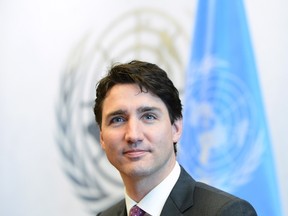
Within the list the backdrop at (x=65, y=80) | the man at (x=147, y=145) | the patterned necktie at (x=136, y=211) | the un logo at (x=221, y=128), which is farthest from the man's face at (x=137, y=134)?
the backdrop at (x=65, y=80)

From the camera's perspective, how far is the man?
57.2 inches

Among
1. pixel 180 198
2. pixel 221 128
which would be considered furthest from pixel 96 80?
pixel 180 198

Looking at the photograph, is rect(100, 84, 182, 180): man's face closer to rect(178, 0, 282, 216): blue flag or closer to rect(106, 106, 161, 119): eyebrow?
rect(106, 106, 161, 119): eyebrow

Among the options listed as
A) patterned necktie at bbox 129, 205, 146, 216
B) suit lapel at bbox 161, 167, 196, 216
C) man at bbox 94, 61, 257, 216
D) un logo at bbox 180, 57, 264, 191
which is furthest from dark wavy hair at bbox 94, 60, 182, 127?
un logo at bbox 180, 57, 264, 191

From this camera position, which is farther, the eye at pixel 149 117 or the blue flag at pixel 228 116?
the blue flag at pixel 228 116

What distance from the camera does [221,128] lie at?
2.30 metres

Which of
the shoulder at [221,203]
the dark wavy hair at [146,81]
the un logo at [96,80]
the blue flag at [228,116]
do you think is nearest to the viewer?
the shoulder at [221,203]

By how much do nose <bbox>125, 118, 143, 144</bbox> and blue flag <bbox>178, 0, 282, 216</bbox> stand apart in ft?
3.02

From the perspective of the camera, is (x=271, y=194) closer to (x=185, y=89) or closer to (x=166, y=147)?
(x=185, y=89)

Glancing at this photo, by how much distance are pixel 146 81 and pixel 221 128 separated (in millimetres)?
871

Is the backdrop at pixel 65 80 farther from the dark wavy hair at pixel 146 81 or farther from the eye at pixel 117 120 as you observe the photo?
the eye at pixel 117 120

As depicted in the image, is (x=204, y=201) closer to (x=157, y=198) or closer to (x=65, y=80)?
(x=157, y=198)

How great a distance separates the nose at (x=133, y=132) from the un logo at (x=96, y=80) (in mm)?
1056

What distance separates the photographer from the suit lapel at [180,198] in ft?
4.76
